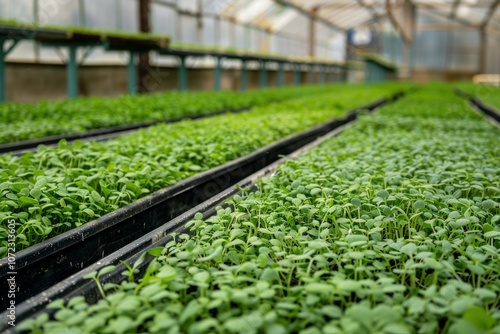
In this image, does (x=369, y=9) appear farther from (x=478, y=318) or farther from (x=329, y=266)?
(x=478, y=318)

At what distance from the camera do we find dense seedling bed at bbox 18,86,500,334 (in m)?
1.28

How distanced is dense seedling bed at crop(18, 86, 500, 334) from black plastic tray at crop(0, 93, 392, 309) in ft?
1.59

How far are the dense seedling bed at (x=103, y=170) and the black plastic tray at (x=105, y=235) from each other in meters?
0.06

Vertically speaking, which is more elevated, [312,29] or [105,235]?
[312,29]

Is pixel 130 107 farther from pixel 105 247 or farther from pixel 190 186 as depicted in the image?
pixel 105 247

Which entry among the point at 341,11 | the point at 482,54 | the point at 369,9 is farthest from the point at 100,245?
the point at 482,54

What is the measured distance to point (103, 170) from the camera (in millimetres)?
2807

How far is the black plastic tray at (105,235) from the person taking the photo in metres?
1.99

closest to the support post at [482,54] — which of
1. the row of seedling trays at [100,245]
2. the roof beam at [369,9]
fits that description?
the roof beam at [369,9]

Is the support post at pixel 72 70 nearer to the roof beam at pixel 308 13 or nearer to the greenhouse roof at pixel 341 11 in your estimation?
the greenhouse roof at pixel 341 11

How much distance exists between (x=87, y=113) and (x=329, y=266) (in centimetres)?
495

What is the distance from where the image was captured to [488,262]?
1.75 m

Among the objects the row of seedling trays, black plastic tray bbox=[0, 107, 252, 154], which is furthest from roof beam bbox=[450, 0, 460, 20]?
the row of seedling trays

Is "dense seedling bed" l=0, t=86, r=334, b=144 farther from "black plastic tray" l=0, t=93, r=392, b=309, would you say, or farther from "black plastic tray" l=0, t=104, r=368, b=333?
"black plastic tray" l=0, t=104, r=368, b=333
